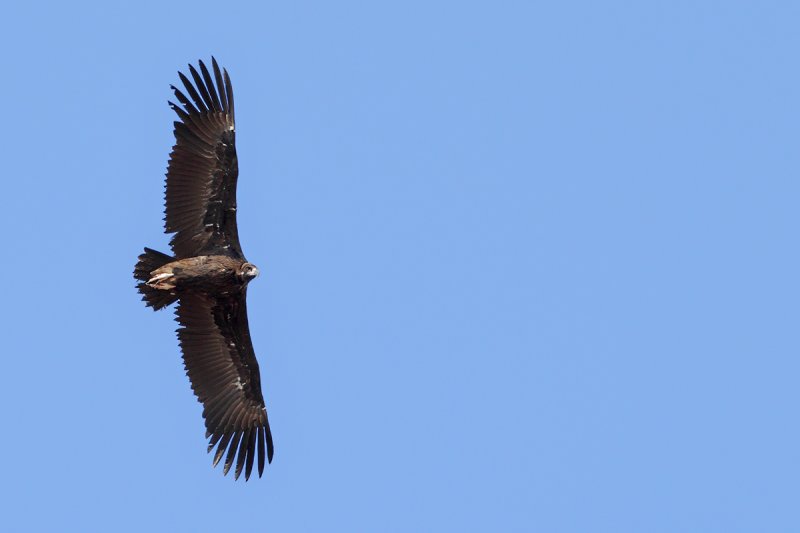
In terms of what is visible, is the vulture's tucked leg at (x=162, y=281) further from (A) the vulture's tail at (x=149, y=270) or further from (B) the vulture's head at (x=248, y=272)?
(B) the vulture's head at (x=248, y=272)

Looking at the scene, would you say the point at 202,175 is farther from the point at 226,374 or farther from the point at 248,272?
the point at 226,374

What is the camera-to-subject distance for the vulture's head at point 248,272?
22875 mm

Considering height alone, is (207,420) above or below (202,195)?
below

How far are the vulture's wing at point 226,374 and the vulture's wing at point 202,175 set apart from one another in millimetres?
1237

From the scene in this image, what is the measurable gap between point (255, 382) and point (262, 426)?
2.66 ft

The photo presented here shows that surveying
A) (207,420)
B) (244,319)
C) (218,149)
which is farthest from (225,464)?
(218,149)

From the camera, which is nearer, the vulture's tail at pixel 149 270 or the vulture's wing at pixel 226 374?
the vulture's tail at pixel 149 270

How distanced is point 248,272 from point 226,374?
2425 mm

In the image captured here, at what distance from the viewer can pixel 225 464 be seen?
2408 centimetres

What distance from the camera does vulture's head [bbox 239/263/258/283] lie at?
22875 millimetres

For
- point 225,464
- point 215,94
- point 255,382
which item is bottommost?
point 225,464

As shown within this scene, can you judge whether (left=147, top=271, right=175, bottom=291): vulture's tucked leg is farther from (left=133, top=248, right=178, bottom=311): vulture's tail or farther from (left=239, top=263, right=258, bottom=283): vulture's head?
(left=239, top=263, right=258, bottom=283): vulture's head

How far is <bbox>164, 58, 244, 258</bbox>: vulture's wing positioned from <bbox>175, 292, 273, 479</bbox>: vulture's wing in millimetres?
1237

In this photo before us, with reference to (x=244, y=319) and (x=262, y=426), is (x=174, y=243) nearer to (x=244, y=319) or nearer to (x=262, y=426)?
(x=244, y=319)
